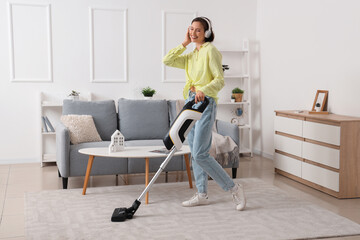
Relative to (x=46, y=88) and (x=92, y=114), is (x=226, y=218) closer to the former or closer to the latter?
(x=92, y=114)

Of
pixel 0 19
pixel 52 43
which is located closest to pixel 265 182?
pixel 52 43

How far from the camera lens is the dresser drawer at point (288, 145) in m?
4.59

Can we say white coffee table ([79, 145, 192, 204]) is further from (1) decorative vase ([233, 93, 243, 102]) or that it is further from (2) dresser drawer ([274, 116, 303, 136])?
(1) decorative vase ([233, 93, 243, 102])

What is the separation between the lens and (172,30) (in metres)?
6.07

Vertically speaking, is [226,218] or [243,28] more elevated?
[243,28]

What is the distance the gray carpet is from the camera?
303 centimetres

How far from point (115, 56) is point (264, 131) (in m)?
2.21

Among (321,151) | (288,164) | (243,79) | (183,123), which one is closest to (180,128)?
(183,123)

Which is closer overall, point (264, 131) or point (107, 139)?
point (107, 139)

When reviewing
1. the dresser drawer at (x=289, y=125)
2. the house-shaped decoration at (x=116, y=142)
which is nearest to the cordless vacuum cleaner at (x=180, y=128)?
the house-shaped decoration at (x=116, y=142)

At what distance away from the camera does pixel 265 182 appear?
4.59 meters

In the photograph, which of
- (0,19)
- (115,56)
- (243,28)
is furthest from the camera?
(243,28)

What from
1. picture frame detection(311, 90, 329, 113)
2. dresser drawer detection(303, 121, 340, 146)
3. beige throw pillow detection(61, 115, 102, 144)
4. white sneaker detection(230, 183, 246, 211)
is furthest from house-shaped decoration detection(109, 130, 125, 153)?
picture frame detection(311, 90, 329, 113)

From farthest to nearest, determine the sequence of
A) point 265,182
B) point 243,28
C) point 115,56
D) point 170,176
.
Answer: point 243,28 < point 115,56 < point 170,176 < point 265,182
